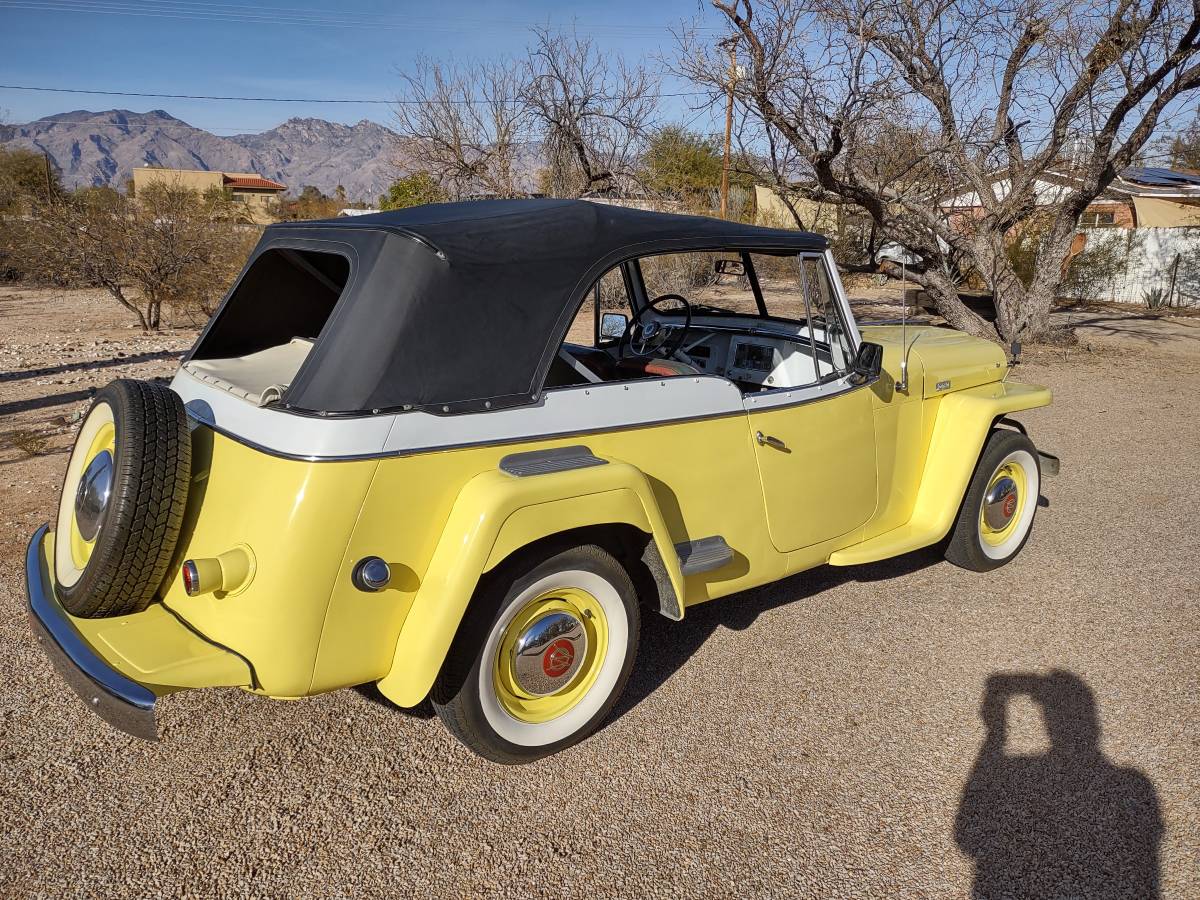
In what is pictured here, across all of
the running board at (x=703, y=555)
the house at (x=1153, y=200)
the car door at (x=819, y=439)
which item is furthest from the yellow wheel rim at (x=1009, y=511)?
the house at (x=1153, y=200)

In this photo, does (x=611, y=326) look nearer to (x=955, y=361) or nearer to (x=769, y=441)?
(x=769, y=441)

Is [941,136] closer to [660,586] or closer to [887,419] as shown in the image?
[887,419]

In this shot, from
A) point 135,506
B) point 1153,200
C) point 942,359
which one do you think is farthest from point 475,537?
point 1153,200

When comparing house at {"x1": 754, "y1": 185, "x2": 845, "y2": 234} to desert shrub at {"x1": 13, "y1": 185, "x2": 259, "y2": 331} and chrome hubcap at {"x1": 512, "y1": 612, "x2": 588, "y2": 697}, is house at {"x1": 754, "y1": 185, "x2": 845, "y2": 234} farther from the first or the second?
chrome hubcap at {"x1": 512, "y1": 612, "x2": 588, "y2": 697}

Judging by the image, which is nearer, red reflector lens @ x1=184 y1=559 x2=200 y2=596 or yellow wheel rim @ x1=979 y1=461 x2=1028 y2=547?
red reflector lens @ x1=184 y1=559 x2=200 y2=596

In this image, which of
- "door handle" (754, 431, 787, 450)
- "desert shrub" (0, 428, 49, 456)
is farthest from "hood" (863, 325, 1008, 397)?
"desert shrub" (0, 428, 49, 456)

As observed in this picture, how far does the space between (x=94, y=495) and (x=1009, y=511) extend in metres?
4.39

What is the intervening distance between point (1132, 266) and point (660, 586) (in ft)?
72.9

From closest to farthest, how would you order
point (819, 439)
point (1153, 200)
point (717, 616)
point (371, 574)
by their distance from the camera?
point (371, 574)
point (819, 439)
point (717, 616)
point (1153, 200)

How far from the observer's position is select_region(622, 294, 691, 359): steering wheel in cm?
392

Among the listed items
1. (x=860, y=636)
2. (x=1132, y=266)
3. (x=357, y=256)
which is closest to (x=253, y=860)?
(x=357, y=256)

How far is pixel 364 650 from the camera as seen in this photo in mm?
2537

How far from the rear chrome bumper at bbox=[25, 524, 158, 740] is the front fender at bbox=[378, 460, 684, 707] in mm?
670

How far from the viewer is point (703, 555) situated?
3.15m
